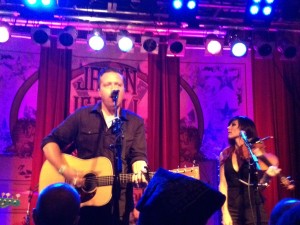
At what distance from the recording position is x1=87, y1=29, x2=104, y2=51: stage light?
672 cm

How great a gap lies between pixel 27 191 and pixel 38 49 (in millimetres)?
2550

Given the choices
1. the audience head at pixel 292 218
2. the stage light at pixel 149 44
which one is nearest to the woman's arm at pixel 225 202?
the stage light at pixel 149 44

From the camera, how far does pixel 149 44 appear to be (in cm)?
691

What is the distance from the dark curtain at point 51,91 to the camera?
7055 mm

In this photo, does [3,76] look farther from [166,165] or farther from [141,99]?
[166,165]

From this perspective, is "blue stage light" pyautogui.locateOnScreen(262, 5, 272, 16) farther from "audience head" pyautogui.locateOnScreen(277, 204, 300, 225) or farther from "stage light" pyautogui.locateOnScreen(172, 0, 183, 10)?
"audience head" pyautogui.locateOnScreen(277, 204, 300, 225)

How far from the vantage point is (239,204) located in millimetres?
5270

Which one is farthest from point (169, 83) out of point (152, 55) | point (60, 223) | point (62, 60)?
point (60, 223)

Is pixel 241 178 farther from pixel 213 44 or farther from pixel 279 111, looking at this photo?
pixel 279 111

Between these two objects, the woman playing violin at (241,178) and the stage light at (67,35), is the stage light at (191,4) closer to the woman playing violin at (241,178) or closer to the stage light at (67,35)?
the stage light at (67,35)

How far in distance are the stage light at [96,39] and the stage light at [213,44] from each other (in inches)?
69.6

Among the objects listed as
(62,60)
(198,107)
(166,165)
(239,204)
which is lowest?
(239,204)

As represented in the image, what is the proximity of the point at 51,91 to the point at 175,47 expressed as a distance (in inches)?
89.5

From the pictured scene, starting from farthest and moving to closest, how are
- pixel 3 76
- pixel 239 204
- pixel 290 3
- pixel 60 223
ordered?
pixel 3 76, pixel 290 3, pixel 239 204, pixel 60 223
